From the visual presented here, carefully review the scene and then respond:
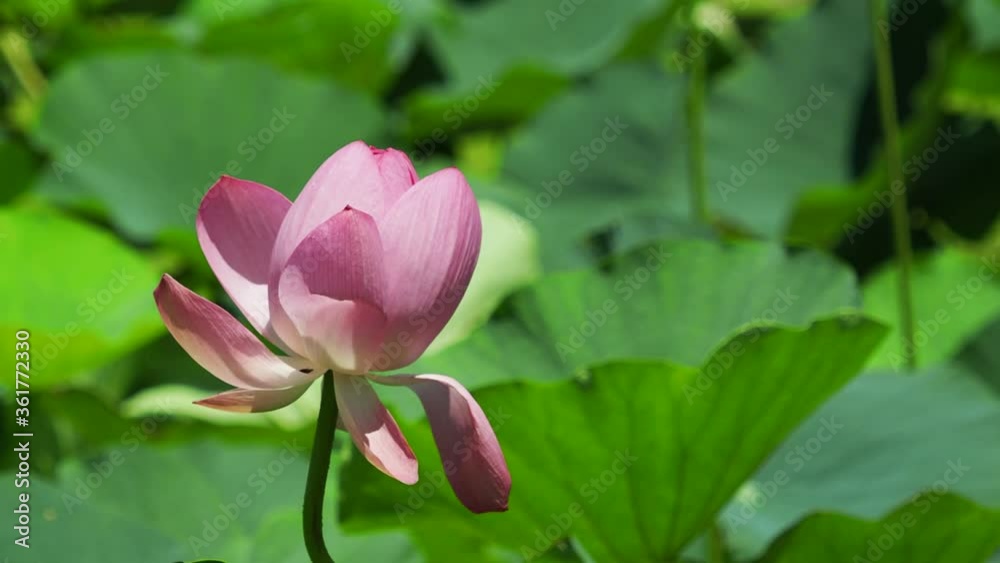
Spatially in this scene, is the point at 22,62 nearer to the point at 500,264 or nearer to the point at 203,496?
the point at 500,264

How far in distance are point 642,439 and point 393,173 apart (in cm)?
31

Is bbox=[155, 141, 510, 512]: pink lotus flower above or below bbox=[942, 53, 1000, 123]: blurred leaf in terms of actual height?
above

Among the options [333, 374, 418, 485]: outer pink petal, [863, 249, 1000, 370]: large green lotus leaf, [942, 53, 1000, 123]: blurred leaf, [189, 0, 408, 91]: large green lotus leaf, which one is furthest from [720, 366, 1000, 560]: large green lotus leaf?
[189, 0, 408, 91]: large green lotus leaf

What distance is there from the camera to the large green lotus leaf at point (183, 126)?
5.25 ft

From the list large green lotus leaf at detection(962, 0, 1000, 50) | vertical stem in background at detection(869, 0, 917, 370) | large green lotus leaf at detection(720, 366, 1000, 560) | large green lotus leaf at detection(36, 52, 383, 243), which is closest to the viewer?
large green lotus leaf at detection(720, 366, 1000, 560)

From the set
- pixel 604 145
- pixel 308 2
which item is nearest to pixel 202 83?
pixel 308 2

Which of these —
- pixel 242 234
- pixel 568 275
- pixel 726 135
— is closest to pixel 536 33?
pixel 726 135

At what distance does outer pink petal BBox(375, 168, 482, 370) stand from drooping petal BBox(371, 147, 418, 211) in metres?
0.02

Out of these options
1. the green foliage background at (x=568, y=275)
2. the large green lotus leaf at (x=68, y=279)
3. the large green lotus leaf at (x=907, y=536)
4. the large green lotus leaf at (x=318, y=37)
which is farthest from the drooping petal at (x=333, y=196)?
the large green lotus leaf at (x=318, y=37)

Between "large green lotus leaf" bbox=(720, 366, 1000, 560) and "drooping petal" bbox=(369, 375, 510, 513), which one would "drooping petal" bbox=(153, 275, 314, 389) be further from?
"large green lotus leaf" bbox=(720, 366, 1000, 560)

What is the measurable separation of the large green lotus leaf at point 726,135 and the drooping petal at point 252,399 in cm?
126

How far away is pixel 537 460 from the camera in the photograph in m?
0.72

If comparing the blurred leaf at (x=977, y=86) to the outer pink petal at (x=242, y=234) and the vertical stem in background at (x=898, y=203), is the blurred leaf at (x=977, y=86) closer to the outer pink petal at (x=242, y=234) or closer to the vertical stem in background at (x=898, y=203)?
the vertical stem in background at (x=898, y=203)

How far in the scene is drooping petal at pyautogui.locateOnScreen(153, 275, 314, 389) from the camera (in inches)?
16.5
